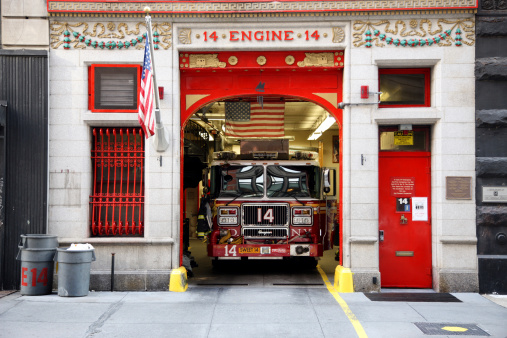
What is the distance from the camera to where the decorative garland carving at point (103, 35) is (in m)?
10.5

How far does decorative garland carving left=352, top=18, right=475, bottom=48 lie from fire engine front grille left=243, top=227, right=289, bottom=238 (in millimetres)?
4888

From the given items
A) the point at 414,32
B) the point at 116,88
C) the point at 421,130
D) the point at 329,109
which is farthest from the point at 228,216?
the point at 414,32

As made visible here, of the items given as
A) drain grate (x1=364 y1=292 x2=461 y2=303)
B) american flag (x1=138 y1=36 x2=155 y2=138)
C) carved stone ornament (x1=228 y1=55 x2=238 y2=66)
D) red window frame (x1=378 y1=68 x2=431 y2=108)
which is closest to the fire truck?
red window frame (x1=378 y1=68 x2=431 y2=108)

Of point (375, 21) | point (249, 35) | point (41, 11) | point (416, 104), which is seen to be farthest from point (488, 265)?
point (41, 11)

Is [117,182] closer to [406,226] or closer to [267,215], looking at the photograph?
[267,215]

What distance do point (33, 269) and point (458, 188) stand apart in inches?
335

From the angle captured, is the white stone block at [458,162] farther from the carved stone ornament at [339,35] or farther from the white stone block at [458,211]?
the carved stone ornament at [339,35]

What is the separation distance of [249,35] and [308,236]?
514 centimetres

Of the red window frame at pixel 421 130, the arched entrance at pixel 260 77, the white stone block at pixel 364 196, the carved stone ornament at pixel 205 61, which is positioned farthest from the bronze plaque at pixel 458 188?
the carved stone ornament at pixel 205 61

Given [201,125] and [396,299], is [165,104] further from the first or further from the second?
[201,125]

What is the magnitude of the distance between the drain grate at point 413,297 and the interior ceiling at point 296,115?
7.69 metres

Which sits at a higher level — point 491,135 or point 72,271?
point 491,135

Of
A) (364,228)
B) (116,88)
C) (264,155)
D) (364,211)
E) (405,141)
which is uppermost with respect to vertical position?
(116,88)

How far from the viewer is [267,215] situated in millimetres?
12812
